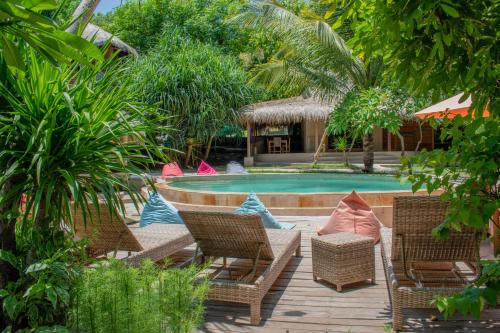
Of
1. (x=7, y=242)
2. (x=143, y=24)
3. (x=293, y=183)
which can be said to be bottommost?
(x=293, y=183)

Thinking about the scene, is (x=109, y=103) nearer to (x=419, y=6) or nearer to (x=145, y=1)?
(x=419, y=6)

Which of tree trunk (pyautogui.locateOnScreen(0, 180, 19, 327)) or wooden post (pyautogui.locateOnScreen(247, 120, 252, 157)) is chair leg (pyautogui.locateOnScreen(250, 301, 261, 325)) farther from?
wooden post (pyautogui.locateOnScreen(247, 120, 252, 157))

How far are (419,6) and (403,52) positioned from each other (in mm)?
391

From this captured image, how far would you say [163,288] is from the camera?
8.72 ft

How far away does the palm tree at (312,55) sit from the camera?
14485mm

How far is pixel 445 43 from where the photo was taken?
5.41 feet

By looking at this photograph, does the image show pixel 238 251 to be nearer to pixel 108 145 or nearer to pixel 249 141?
pixel 108 145

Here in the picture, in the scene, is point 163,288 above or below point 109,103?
below

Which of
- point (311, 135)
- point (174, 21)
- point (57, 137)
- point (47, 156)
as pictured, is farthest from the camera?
point (174, 21)

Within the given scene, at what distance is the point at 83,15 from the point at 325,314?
2.63m

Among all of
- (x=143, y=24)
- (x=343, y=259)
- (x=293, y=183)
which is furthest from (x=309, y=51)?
(x=143, y=24)

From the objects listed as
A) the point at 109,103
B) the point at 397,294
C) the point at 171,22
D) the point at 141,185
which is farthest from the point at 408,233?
the point at 171,22

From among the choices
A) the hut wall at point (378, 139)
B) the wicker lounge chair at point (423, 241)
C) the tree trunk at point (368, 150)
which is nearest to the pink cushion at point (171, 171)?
the tree trunk at point (368, 150)

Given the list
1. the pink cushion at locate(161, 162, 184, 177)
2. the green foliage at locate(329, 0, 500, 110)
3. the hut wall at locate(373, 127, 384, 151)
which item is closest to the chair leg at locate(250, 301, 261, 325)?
the green foliage at locate(329, 0, 500, 110)
